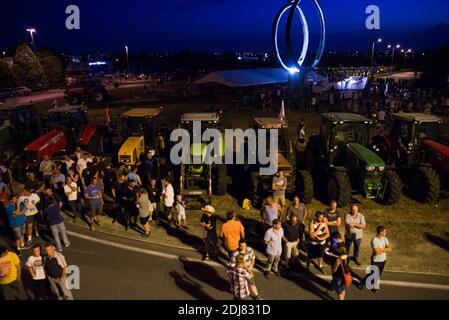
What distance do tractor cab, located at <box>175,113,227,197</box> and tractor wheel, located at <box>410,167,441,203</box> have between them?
566 centimetres

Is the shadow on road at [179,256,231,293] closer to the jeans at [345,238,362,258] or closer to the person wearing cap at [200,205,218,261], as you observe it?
the person wearing cap at [200,205,218,261]

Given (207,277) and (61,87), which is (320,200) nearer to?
(207,277)

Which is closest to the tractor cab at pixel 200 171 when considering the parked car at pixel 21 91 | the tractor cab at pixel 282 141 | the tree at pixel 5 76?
the tractor cab at pixel 282 141

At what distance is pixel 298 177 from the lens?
10516 mm

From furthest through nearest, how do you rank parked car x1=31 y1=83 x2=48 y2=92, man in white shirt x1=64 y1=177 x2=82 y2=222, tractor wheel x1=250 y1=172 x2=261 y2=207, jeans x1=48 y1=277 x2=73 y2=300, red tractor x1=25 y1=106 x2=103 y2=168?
parked car x1=31 y1=83 x2=48 y2=92, red tractor x1=25 y1=106 x2=103 y2=168, tractor wheel x1=250 y1=172 x2=261 y2=207, man in white shirt x1=64 y1=177 x2=82 y2=222, jeans x1=48 y1=277 x2=73 y2=300

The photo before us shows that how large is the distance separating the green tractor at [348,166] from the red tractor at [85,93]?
25315mm

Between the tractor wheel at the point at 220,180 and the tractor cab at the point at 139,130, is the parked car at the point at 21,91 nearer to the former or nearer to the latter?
the tractor cab at the point at 139,130

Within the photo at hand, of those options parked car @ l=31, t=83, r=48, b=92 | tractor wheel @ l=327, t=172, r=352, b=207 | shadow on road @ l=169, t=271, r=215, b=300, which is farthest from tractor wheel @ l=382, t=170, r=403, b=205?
parked car @ l=31, t=83, r=48, b=92

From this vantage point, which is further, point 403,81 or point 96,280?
point 403,81

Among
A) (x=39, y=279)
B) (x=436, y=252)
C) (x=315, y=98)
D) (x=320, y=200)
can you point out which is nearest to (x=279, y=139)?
(x=320, y=200)

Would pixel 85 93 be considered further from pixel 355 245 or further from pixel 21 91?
pixel 355 245

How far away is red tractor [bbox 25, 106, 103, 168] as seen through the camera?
12633 mm

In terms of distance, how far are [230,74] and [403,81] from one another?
19.1 metres

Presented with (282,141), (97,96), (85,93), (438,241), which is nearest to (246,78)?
(97,96)
